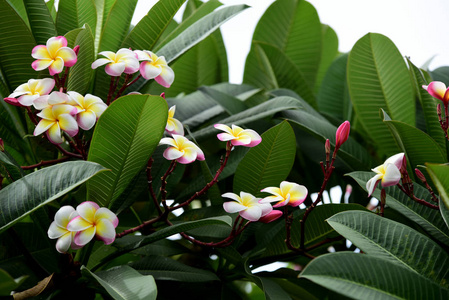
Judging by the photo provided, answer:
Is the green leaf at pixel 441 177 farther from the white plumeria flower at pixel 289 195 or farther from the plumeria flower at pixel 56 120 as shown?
the plumeria flower at pixel 56 120

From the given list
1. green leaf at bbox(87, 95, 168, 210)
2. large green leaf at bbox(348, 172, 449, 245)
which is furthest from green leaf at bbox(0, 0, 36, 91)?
large green leaf at bbox(348, 172, 449, 245)

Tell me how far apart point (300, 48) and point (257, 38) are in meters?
0.12

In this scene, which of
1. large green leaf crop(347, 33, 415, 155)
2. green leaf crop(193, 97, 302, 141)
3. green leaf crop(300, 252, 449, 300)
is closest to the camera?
green leaf crop(300, 252, 449, 300)

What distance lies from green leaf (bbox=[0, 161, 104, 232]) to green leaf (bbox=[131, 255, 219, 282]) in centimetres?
24

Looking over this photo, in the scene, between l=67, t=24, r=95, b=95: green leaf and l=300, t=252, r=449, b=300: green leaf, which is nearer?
l=300, t=252, r=449, b=300: green leaf

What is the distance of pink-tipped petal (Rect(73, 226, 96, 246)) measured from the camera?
0.68 metres

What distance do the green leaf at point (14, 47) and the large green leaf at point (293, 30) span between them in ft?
2.15

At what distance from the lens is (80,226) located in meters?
0.69

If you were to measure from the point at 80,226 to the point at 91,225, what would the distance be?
2 centimetres

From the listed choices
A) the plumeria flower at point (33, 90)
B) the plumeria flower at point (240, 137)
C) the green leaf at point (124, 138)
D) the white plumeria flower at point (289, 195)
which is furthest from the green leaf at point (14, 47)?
the white plumeria flower at point (289, 195)

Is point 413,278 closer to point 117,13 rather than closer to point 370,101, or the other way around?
point 370,101

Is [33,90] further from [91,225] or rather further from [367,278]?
[367,278]

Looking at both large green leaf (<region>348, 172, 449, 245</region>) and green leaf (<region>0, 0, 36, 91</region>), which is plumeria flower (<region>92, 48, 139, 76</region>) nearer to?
green leaf (<region>0, 0, 36, 91</region>)

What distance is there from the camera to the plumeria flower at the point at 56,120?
2.48 feet
